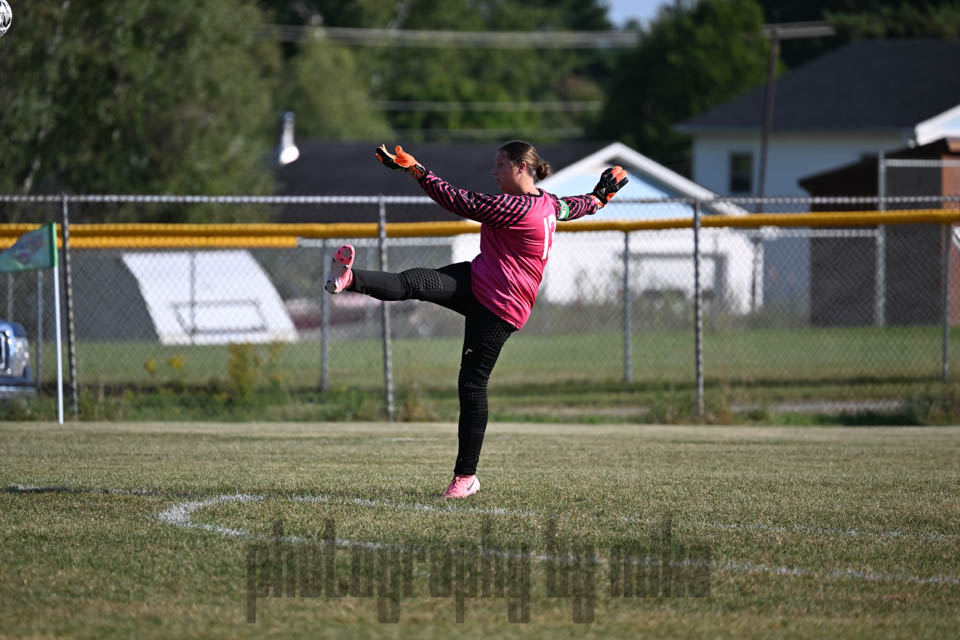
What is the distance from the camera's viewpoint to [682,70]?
198 feet

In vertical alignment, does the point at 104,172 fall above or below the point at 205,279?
above

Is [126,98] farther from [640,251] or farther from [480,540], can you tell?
[480,540]

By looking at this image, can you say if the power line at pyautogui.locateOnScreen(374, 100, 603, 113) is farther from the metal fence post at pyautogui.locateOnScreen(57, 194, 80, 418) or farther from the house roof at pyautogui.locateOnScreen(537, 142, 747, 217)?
the metal fence post at pyautogui.locateOnScreen(57, 194, 80, 418)

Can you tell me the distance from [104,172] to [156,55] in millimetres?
2823

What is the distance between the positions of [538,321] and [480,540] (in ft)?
65.5

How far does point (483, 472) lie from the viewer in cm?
834

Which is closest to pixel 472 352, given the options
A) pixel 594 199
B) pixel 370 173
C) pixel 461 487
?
pixel 461 487

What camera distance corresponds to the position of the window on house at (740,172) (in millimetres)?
45531

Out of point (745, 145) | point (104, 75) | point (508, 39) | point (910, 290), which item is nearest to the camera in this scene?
point (910, 290)

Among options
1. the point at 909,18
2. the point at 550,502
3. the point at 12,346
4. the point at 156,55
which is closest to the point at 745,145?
the point at 909,18

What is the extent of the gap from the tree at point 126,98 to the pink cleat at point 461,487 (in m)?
19.4

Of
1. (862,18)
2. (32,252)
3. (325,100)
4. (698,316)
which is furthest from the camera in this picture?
(862,18)

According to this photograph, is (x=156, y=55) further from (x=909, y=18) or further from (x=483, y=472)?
(x=909, y=18)

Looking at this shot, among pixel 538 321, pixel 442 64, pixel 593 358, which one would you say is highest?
pixel 442 64
